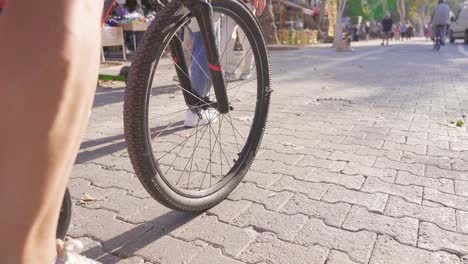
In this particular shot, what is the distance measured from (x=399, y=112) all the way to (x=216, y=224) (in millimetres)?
2802

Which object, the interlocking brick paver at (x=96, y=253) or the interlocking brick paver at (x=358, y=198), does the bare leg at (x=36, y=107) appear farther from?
the interlocking brick paver at (x=358, y=198)

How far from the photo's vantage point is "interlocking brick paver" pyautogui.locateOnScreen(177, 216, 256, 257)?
4.84 feet

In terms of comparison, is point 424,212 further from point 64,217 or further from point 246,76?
point 246,76

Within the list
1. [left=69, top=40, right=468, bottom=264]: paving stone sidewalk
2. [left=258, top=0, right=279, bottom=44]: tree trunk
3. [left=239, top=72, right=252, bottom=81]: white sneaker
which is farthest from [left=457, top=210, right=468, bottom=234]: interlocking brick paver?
[left=258, top=0, right=279, bottom=44]: tree trunk

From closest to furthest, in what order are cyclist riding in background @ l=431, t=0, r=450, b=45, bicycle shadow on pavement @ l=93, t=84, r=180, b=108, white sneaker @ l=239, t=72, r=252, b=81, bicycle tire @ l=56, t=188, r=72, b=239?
1. bicycle tire @ l=56, t=188, r=72, b=239
2. white sneaker @ l=239, t=72, r=252, b=81
3. bicycle shadow on pavement @ l=93, t=84, r=180, b=108
4. cyclist riding in background @ l=431, t=0, r=450, b=45

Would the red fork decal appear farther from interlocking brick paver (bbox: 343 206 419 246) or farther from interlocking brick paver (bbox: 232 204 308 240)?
interlocking brick paver (bbox: 343 206 419 246)

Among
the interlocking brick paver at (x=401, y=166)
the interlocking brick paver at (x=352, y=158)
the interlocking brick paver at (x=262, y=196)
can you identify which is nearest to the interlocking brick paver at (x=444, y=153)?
the interlocking brick paver at (x=401, y=166)

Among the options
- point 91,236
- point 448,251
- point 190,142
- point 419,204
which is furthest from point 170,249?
point 190,142

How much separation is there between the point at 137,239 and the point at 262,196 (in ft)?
2.15

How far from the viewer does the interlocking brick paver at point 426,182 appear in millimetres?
1995

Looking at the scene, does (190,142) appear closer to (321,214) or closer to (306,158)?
(306,158)

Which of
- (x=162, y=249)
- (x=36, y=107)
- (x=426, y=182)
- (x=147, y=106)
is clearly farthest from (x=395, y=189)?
(x=36, y=107)

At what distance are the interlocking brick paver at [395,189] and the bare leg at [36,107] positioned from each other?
62.5 inches

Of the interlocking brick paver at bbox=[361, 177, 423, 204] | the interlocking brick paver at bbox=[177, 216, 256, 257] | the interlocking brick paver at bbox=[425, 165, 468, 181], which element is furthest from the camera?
the interlocking brick paver at bbox=[425, 165, 468, 181]
